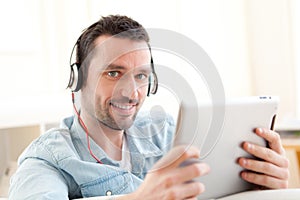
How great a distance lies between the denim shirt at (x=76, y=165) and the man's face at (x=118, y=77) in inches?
3.3

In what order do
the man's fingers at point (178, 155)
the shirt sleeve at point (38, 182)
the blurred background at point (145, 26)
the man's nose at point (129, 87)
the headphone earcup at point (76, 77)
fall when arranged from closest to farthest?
1. the man's fingers at point (178, 155)
2. the shirt sleeve at point (38, 182)
3. the man's nose at point (129, 87)
4. the headphone earcup at point (76, 77)
5. the blurred background at point (145, 26)

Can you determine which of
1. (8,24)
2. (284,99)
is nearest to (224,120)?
(8,24)

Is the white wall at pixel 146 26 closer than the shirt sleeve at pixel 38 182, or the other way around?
the shirt sleeve at pixel 38 182

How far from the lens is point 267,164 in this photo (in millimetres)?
958

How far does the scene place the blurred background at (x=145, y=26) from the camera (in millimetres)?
1748

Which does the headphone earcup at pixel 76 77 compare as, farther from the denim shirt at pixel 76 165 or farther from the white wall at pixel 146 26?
the white wall at pixel 146 26

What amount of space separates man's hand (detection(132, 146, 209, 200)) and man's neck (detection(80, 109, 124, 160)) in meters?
0.33

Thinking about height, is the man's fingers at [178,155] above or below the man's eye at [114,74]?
below

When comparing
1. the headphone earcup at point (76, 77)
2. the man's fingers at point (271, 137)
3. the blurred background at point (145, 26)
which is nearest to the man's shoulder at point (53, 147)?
the headphone earcup at point (76, 77)

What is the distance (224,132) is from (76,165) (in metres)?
0.33

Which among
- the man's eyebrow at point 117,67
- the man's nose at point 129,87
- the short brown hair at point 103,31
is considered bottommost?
the man's nose at point 129,87

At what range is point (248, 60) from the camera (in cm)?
296

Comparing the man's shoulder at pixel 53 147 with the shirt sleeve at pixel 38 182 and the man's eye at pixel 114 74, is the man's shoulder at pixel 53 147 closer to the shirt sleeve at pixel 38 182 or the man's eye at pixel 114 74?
the shirt sleeve at pixel 38 182

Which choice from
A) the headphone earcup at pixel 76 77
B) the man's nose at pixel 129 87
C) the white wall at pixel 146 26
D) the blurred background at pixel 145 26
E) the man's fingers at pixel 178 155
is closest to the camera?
the man's fingers at pixel 178 155
